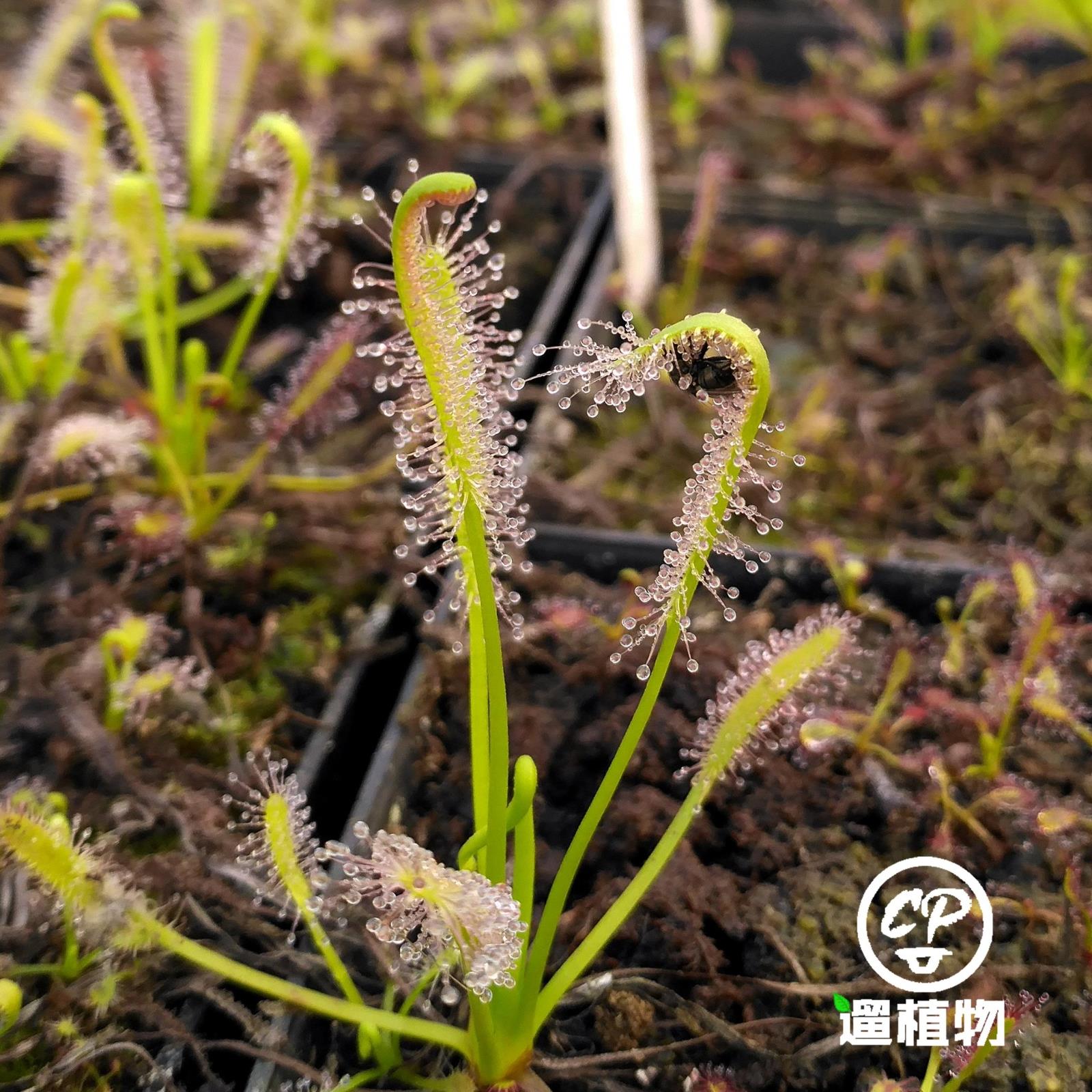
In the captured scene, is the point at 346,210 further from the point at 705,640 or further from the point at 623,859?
the point at 623,859

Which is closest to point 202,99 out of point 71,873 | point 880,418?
point 880,418

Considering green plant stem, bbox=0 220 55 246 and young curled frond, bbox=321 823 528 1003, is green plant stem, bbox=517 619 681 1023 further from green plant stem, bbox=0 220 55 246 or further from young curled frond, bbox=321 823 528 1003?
green plant stem, bbox=0 220 55 246

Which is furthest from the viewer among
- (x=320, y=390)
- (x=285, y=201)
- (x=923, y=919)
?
(x=320, y=390)

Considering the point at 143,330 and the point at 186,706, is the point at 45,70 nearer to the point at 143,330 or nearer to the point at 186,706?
the point at 143,330

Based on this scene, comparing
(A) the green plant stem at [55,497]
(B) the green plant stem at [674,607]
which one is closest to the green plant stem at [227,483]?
(A) the green plant stem at [55,497]

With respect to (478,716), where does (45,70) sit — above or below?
above

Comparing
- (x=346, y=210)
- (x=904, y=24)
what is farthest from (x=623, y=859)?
(x=904, y=24)

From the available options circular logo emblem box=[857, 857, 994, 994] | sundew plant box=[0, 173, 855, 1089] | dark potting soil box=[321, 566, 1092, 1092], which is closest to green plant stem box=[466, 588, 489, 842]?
sundew plant box=[0, 173, 855, 1089]
